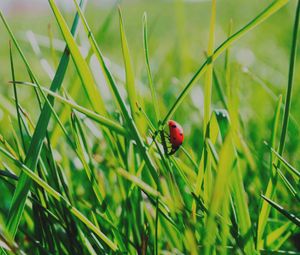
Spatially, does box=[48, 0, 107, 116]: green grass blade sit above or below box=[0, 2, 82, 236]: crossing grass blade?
above

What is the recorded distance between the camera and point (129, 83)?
39 centimetres

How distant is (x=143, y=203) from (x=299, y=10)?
0.24 meters

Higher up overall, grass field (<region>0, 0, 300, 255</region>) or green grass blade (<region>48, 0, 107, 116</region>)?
green grass blade (<region>48, 0, 107, 116</region>)

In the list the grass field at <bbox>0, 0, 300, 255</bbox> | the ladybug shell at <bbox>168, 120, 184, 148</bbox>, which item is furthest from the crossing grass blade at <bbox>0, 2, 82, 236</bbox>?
the ladybug shell at <bbox>168, 120, 184, 148</bbox>

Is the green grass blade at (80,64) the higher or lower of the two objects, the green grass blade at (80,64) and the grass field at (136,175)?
the higher

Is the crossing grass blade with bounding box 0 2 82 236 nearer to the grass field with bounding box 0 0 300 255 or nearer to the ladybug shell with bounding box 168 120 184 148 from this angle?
the grass field with bounding box 0 0 300 255

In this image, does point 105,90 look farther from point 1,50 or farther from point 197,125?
point 1,50

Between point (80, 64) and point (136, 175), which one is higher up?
point (80, 64)

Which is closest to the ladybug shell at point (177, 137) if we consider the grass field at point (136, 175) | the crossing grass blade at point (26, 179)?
the grass field at point (136, 175)

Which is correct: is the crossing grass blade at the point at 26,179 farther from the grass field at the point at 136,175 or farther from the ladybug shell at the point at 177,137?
the ladybug shell at the point at 177,137

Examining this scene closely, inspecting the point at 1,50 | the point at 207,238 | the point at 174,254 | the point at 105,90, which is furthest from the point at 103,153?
the point at 1,50

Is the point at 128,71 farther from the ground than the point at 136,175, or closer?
farther from the ground

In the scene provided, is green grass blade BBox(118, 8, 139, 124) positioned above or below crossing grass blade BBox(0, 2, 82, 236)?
above

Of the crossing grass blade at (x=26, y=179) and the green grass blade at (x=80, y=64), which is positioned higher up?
the green grass blade at (x=80, y=64)
